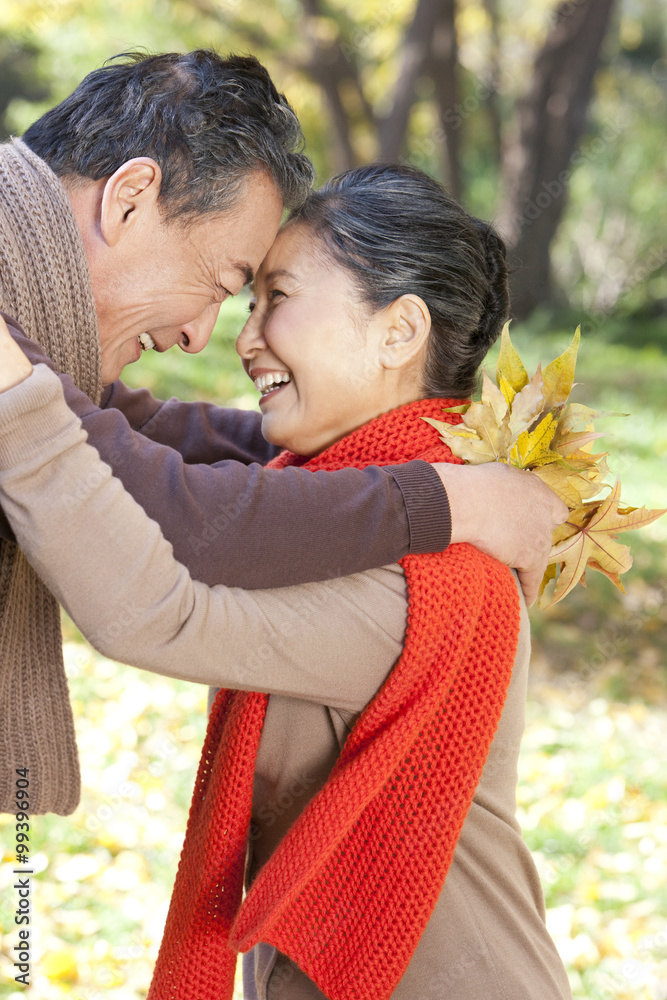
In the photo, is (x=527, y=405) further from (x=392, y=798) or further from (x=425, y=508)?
(x=392, y=798)

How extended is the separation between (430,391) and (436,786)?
828 mm

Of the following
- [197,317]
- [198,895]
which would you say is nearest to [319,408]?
[197,317]

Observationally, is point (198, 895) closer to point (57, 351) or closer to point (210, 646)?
point (210, 646)

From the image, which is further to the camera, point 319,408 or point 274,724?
point 319,408

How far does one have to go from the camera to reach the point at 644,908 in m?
3.83

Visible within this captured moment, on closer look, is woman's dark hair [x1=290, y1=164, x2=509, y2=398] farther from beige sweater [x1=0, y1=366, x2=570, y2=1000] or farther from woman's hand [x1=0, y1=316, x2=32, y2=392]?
woman's hand [x1=0, y1=316, x2=32, y2=392]

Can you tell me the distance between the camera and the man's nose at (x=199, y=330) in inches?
84.0

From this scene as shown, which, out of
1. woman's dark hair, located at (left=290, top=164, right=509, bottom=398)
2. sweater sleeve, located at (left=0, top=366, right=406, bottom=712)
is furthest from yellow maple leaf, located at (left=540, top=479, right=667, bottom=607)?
sweater sleeve, located at (left=0, top=366, right=406, bottom=712)

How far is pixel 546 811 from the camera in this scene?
4367 mm

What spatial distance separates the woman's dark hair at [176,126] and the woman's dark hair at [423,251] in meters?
0.19

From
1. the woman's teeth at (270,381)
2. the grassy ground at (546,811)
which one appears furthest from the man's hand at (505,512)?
the grassy ground at (546,811)

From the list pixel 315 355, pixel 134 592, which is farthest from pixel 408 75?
pixel 134 592

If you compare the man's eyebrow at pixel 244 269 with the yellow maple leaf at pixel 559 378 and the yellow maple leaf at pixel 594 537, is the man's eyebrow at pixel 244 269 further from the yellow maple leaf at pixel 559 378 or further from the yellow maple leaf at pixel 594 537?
the yellow maple leaf at pixel 594 537

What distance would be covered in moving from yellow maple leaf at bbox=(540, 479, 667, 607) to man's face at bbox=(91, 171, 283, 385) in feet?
2.93
